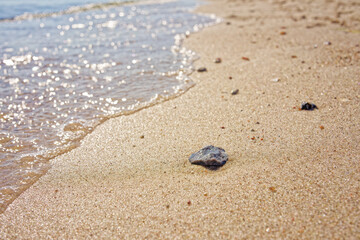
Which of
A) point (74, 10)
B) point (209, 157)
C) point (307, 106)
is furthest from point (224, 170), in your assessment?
point (74, 10)

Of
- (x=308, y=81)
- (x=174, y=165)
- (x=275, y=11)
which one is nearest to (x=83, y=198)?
(x=174, y=165)

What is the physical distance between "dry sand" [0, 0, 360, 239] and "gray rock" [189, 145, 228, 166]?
0.10m

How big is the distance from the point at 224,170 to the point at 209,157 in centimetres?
19

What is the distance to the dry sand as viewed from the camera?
2332 millimetres

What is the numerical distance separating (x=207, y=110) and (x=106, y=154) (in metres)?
1.48

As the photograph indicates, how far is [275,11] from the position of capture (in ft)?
32.5

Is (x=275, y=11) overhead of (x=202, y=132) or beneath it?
overhead

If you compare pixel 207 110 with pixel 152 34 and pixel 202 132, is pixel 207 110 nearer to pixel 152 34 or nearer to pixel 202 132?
pixel 202 132

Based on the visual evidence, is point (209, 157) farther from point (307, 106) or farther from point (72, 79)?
point (72, 79)

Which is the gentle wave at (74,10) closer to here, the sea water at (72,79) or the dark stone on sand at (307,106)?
the sea water at (72,79)

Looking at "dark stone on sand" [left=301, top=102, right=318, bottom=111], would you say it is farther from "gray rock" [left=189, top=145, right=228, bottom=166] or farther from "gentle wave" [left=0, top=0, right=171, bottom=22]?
"gentle wave" [left=0, top=0, right=171, bottom=22]

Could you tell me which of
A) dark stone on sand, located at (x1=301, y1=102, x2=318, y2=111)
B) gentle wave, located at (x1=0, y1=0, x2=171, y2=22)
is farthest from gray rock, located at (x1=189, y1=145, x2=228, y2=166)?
gentle wave, located at (x1=0, y1=0, x2=171, y2=22)

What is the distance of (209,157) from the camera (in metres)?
2.94

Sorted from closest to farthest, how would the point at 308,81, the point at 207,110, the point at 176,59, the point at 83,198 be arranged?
the point at 83,198 < the point at 207,110 < the point at 308,81 < the point at 176,59
